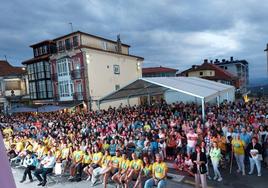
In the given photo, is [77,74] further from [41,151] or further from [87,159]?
[87,159]

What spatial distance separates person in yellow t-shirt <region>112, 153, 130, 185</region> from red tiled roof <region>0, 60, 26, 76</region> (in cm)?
4092

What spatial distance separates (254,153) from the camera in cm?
916

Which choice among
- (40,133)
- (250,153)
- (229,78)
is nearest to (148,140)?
(250,153)

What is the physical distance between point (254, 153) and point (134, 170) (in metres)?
4.67

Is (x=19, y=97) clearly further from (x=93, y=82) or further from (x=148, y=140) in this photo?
(x=148, y=140)

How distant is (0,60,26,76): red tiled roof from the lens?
43.9 m

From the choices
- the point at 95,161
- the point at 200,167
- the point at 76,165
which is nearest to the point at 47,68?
the point at 76,165

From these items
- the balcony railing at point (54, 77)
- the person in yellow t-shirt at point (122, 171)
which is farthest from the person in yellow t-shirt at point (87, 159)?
the balcony railing at point (54, 77)

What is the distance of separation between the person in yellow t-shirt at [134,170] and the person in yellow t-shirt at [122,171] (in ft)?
0.58

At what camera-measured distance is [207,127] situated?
12.0 meters

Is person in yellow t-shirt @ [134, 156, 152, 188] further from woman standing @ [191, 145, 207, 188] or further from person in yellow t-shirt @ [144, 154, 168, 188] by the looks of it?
woman standing @ [191, 145, 207, 188]

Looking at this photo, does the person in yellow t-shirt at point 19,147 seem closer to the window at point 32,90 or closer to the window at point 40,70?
the window at point 40,70

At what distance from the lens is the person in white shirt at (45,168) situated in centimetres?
1065

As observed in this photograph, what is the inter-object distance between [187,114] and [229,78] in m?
39.0
